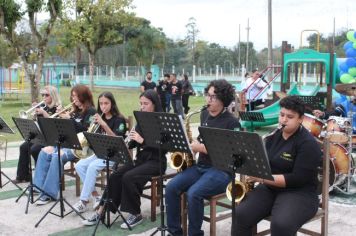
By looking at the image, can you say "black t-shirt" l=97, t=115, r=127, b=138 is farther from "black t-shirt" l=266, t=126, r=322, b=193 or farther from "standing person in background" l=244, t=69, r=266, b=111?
"standing person in background" l=244, t=69, r=266, b=111

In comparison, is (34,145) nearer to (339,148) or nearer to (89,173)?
(89,173)

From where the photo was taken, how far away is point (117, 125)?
234 inches

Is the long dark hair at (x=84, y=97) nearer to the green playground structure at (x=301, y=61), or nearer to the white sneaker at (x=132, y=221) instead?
the white sneaker at (x=132, y=221)

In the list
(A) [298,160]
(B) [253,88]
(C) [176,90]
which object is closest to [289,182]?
(A) [298,160]

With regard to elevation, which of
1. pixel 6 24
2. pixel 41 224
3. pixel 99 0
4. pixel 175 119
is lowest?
pixel 41 224

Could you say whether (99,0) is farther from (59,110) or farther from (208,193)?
(208,193)

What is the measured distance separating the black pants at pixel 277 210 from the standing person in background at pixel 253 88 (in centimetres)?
967

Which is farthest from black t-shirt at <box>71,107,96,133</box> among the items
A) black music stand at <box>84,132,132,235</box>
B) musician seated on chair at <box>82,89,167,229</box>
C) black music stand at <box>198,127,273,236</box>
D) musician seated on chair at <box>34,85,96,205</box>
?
black music stand at <box>198,127,273,236</box>

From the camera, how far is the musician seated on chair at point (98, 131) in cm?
575

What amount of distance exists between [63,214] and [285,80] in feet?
29.5

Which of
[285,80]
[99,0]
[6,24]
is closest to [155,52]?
[99,0]

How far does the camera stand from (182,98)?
711 inches

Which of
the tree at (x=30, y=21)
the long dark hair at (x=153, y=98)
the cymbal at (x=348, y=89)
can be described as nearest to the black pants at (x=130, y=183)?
the long dark hair at (x=153, y=98)

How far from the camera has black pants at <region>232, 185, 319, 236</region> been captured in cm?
388
